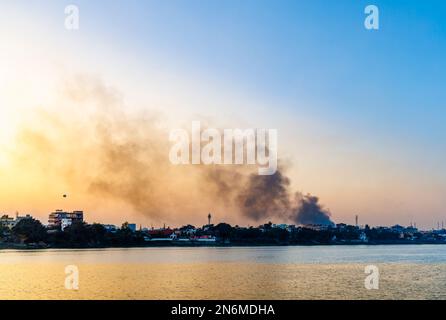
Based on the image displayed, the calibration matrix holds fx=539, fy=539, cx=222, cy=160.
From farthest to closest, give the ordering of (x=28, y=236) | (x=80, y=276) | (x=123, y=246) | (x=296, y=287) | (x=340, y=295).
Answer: (x=123, y=246)
(x=28, y=236)
(x=80, y=276)
(x=296, y=287)
(x=340, y=295)

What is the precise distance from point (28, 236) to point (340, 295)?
138794 millimetres

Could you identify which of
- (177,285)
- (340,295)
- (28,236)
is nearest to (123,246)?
(28,236)

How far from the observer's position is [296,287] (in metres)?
57.2

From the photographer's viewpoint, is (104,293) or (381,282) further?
(381,282)

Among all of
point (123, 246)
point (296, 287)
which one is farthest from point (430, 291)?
point (123, 246)
